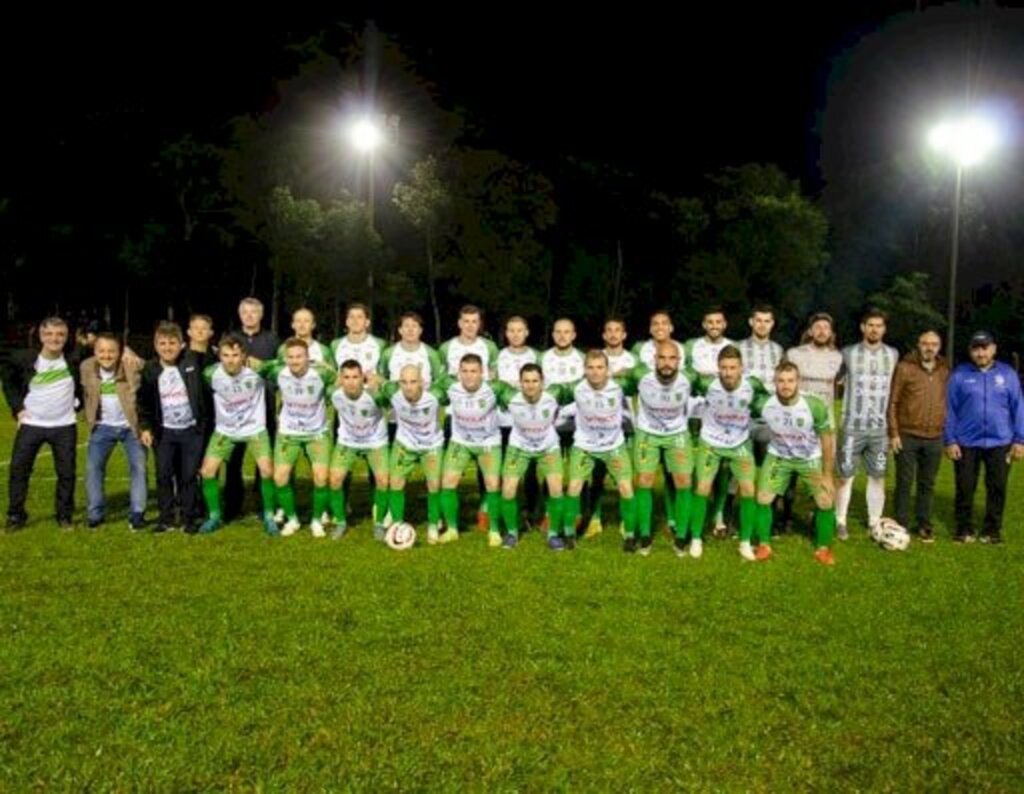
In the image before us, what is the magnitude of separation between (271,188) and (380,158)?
5218 millimetres

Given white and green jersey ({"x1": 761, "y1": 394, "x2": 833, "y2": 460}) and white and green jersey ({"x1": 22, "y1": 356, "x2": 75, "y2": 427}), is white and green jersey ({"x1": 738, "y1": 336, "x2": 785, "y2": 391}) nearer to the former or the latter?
white and green jersey ({"x1": 761, "y1": 394, "x2": 833, "y2": 460})

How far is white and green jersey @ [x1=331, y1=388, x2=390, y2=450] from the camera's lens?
28.8 feet

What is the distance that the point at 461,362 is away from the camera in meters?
8.43

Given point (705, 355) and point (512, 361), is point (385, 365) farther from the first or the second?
point (705, 355)

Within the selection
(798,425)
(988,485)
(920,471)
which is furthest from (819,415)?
(988,485)

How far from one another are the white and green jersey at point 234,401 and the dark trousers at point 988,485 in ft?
22.4

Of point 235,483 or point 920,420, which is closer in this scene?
point 920,420

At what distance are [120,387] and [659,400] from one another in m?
5.14

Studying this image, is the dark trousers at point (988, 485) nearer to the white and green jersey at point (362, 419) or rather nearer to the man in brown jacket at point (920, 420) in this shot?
the man in brown jacket at point (920, 420)

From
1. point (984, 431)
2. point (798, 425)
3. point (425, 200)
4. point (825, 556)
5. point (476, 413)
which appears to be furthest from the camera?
point (425, 200)

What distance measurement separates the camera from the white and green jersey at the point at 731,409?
8.22m

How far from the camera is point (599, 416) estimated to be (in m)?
8.42

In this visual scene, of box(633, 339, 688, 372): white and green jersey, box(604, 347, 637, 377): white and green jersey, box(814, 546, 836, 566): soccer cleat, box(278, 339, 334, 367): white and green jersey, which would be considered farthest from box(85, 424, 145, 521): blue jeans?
box(814, 546, 836, 566): soccer cleat

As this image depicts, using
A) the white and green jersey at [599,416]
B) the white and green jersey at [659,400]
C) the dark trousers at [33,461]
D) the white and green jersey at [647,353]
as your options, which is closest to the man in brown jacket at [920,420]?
the white and green jersey at [647,353]
